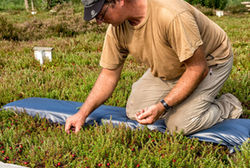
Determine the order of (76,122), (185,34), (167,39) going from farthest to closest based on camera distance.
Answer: (76,122) < (167,39) < (185,34)

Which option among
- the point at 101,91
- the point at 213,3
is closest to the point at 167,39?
the point at 101,91

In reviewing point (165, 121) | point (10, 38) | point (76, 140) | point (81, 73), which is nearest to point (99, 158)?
point (76, 140)

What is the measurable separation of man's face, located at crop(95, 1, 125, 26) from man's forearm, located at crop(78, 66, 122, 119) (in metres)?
0.72

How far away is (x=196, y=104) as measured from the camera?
9.11ft

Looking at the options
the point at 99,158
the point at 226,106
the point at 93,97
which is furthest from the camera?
the point at 226,106

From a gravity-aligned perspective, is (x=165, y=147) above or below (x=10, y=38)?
above

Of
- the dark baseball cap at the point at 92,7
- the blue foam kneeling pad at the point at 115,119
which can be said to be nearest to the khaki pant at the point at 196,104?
the blue foam kneeling pad at the point at 115,119

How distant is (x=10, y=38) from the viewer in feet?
24.8

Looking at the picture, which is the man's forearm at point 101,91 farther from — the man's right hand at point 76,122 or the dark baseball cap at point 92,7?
the dark baseball cap at point 92,7

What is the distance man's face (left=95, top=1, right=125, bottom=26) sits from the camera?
7.30 feet

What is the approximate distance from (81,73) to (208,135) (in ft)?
8.39

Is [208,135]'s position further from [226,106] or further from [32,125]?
[32,125]

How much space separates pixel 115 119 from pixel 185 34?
49.2 inches

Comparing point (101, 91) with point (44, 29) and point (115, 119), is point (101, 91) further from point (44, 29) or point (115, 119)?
point (44, 29)
